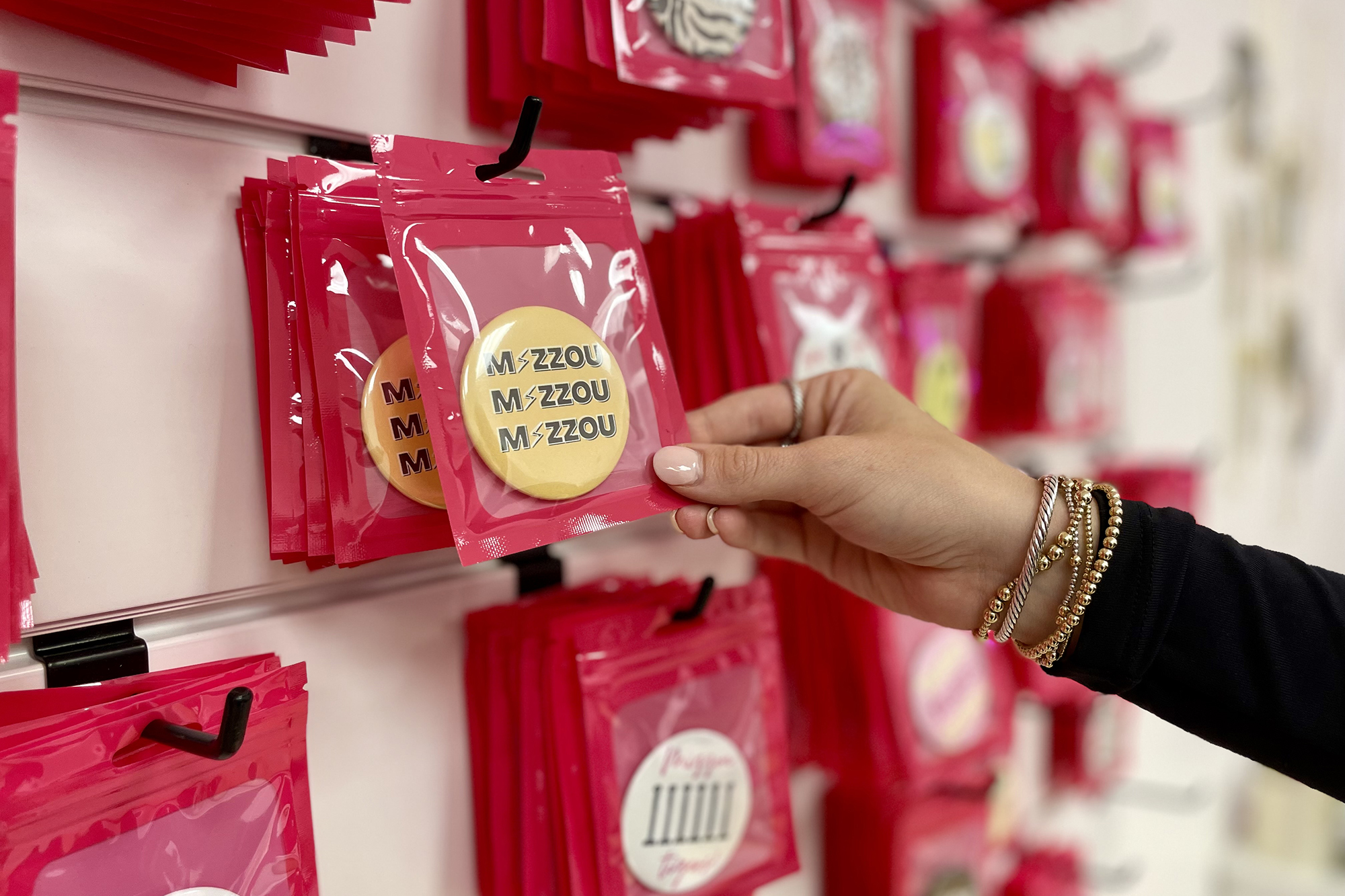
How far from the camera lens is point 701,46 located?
0.68 metres

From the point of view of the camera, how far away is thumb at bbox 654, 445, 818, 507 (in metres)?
0.57

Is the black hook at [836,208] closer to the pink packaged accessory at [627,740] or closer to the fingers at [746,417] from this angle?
the fingers at [746,417]

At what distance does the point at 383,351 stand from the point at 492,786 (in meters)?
0.35

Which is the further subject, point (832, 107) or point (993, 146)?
point (993, 146)

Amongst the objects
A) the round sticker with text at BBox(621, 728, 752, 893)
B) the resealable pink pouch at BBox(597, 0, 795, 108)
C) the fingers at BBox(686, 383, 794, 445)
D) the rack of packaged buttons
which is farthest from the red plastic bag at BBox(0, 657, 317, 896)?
the resealable pink pouch at BBox(597, 0, 795, 108)

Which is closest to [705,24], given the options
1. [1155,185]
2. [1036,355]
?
[1036,355]

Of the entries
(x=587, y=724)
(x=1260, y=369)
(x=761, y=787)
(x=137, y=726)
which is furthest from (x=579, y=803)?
(x=1260, y=369)

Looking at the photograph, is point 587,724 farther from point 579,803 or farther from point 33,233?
point 33,233

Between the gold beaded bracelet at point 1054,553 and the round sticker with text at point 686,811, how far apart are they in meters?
0.23

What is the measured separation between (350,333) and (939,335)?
2.52ft

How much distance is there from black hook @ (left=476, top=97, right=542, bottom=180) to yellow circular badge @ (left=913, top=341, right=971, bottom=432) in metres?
0.64

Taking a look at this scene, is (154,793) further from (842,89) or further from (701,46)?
(842,89)

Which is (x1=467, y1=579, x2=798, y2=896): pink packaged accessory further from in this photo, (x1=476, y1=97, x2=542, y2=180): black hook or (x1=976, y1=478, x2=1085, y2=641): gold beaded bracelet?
(x1=476, y1=97, x2=542, y2=180): black hook

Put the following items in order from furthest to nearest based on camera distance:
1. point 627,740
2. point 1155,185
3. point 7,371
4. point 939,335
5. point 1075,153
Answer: point 1155,185 < point 1075,153 < point 939,335 < point 627,740 < point 7,371
